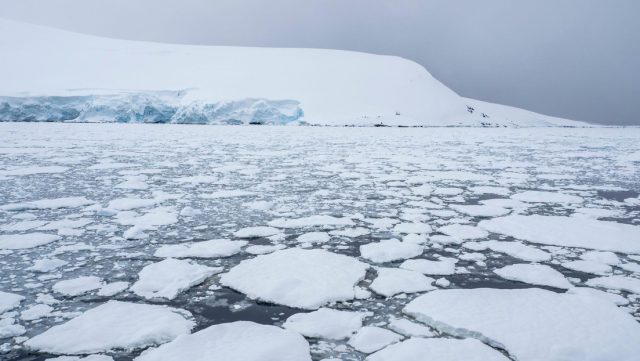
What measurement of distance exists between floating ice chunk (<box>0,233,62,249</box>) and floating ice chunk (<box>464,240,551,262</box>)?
8.45 feet

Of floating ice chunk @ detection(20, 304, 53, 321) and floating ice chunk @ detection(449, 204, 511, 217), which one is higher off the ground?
floating ice chunk @ detection(449, 204, 511, 217)

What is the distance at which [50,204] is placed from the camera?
3186 mm

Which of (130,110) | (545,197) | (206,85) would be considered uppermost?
(206,85)

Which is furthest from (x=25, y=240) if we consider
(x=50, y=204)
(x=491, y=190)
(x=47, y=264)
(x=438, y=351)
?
(x=491, y=190)

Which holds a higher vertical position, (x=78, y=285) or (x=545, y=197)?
(x=545, y=197)

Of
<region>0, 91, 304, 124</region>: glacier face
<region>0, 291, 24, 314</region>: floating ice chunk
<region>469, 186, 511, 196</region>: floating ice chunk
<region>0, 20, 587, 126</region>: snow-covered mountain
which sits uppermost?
<region>0, 20, 587, 126</region>: snow-covered mountain

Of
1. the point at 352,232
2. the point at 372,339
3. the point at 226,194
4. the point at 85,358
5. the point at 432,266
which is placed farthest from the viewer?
the point at 226,194

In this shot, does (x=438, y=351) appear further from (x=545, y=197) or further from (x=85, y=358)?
(x=545, y=197)

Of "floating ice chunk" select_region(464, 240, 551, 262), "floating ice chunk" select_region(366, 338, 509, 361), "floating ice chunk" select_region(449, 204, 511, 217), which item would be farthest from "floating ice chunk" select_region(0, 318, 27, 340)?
"floating ice chunk" select_region(449, 204, 511, 217)

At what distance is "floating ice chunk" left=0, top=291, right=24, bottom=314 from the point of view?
4.87ft

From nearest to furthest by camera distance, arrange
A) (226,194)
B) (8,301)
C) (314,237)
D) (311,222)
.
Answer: (8,301)
(314,237)
(311,222)
(226,194)

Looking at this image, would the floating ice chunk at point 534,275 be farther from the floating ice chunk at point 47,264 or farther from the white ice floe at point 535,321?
the floating ice chunk at point 47,264

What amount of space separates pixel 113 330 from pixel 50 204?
2.41 m

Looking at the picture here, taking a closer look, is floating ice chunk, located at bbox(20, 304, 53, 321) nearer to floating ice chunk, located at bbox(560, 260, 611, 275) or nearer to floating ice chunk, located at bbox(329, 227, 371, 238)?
floating ice chunk, located at bbox(329, 227, 371, 238)
